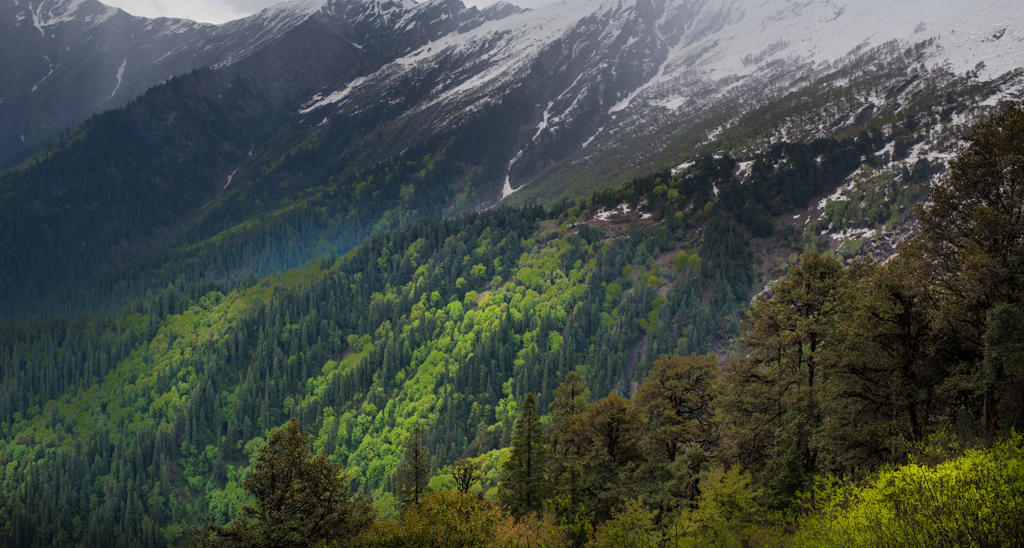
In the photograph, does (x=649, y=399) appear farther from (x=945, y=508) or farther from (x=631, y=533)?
(x=945, y=508)

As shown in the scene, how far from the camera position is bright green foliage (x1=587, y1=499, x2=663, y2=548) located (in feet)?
105

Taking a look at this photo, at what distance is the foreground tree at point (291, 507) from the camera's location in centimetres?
3616

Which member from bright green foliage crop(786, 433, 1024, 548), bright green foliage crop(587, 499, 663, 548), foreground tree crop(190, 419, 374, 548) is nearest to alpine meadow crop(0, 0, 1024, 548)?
bright green foliage crop(786, 433, 1024, 548)

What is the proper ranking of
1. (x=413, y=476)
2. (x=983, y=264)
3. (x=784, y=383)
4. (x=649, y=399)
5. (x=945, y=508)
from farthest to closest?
(x=413, y=476)
(x=649, y=399)
(x=784, y=383)
(x=983, y=264)
(x=945, y=508)

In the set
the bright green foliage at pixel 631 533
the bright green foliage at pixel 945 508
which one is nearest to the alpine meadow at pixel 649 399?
the bright green foliage at pixel 945 508

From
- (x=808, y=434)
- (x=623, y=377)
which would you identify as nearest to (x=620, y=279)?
(x=623, y=377)

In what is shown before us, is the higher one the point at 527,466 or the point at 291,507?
the point at 291,507

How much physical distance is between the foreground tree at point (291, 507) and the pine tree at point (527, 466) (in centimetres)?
1371

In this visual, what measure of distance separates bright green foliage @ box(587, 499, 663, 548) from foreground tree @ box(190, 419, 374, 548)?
611 inches

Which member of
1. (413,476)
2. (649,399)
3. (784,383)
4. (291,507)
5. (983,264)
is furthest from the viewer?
(413,476)

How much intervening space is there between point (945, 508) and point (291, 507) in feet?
111

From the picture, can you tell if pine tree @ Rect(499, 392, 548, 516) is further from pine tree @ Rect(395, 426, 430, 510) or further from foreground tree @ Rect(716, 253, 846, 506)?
foreground tree @ Rect(716, 253, 846, 506)

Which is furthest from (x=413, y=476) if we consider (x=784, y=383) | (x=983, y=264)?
(x=983, y=264)

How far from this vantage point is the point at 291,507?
125 feet
